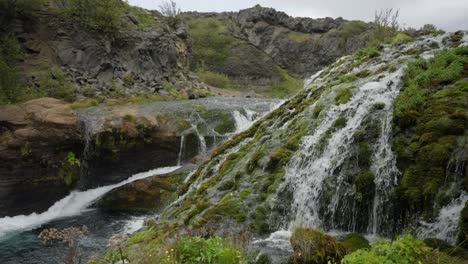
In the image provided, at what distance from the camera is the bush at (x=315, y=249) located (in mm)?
5793

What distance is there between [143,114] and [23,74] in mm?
12599

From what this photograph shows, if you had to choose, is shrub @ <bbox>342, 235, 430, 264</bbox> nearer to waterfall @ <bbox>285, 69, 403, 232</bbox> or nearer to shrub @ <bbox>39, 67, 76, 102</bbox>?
waterfall @ <bbox>285, 69, 403, 232</bbox>

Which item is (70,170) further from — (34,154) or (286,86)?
(286,86)

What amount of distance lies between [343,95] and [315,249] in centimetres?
624

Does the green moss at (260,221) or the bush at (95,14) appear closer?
the green moss at (260,221)

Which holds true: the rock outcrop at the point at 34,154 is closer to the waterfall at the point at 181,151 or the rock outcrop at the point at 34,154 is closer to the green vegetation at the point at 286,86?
the waterfall at the point at 181,151

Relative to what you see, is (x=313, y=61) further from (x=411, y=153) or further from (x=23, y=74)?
(x=411, y=153)

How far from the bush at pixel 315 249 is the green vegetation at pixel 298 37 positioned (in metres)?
78.7

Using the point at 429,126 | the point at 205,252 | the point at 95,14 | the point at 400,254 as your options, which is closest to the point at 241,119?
the point at 429,126

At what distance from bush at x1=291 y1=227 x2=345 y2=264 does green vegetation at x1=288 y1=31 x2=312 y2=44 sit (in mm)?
78747

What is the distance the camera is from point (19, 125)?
1627 centimetres

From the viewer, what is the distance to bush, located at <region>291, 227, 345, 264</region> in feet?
19.0

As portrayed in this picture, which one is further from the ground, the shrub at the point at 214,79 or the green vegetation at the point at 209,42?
the green vegetation at the point at 209,42

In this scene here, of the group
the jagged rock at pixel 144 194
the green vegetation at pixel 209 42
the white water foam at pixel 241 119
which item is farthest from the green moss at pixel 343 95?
the green vegetation at pixel 209 42
